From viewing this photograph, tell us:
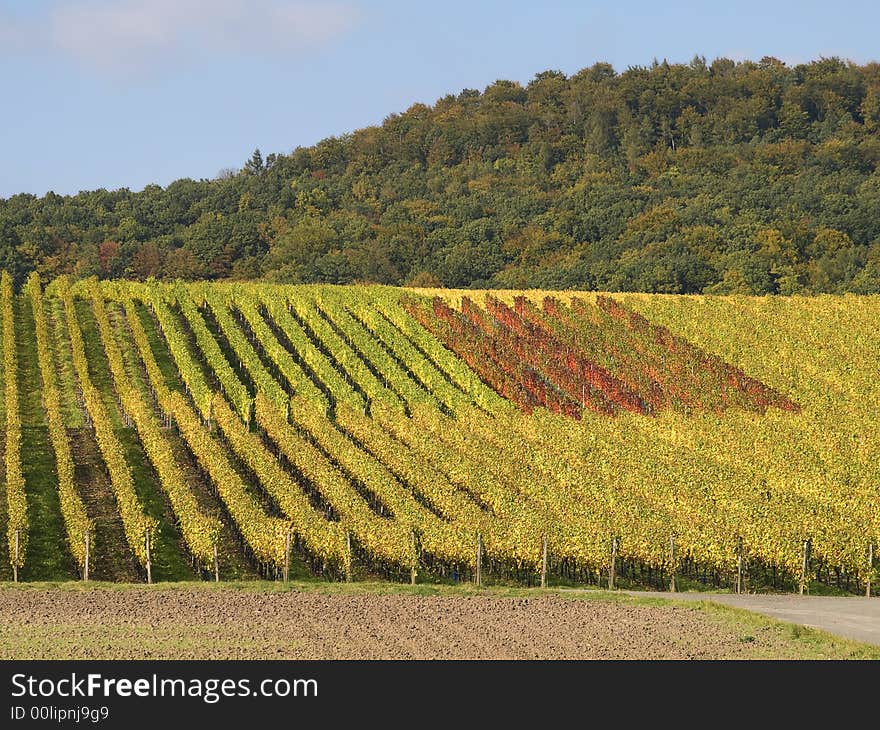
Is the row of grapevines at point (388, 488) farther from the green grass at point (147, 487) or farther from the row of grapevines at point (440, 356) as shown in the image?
the row of grapevines at point (440, 356)

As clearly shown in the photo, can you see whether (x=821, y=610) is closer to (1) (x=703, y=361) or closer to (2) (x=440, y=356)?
(1) (x=703, y=361)

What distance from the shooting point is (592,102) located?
191000 millimetres

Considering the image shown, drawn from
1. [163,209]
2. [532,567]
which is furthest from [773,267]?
[532,567]

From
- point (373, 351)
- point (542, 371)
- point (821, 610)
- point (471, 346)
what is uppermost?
point (471, 346)

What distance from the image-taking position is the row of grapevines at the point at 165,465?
41.0m

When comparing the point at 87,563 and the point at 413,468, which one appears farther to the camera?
the point at 413,468

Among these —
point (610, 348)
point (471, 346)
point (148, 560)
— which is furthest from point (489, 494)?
point (610, 348)

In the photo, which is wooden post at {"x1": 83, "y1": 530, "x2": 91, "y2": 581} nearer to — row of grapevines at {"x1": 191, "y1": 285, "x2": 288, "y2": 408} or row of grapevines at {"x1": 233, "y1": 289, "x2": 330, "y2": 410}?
row of grapevines at {"x1": 191, "y1": 285, "x2": 288, "y2": 408}

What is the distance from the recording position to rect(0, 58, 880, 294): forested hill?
12056 centimetres

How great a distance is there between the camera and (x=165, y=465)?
162 feet

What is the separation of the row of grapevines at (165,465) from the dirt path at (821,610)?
43.2 ft

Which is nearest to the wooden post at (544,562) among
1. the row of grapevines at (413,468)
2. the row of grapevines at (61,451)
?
the row of grapevines at (413,468)

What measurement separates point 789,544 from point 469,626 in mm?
13593

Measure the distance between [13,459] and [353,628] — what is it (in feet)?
82.0
